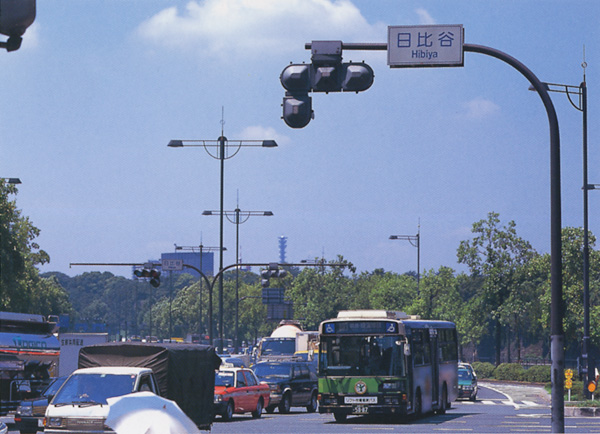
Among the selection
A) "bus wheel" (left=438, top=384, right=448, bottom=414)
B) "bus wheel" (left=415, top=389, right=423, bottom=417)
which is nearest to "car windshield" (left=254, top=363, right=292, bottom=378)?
"bus wheel" (left=438, top=384, right=448, bottom=414)

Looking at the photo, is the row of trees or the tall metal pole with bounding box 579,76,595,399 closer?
the tall metal pole with bounding box 579,76,595,399

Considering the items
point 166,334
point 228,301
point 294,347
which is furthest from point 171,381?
point 166,334

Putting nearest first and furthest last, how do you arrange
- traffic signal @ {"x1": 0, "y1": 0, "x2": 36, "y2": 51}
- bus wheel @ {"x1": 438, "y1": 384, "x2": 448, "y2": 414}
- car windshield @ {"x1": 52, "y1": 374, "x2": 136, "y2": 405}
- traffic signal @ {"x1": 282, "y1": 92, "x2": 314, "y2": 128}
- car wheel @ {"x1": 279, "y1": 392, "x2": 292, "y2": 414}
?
traffic signal @ {"x1": 0, "y1": 0, "x2": 36, "y2": 51} → traffic signal @ {"x1": 282, "y1": 92, "x2": 314, "y2": 128} → car windshield @ {"x1": 52, "y1": 374, "x2": 136, "y2": 405} → bus wheel @ {"x1": 438, "y1": 384, "x2": 448, "y2": 414} → car wheel @ {"x1": 279, "y1": 392, "x2": 292, "y2": 414}

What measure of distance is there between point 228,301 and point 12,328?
116 m

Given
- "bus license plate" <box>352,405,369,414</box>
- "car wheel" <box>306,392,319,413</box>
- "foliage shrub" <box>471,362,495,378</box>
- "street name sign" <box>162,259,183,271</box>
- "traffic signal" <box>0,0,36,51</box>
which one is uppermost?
"street name sign" <box>162,259,183,271</box>

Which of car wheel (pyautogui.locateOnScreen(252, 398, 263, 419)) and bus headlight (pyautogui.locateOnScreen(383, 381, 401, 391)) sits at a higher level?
bus headlight (pyautogui.locateOnScreen(383, 381, 401, 391))

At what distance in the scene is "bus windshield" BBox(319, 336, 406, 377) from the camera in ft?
92.7

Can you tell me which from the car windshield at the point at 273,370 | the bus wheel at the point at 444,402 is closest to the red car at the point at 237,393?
the car windshield at the point at 273,370

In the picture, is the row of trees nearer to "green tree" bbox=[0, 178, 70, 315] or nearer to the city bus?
"green tree" bbox=[0, 178, 70, 315]

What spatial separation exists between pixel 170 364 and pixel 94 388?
279 centimetres

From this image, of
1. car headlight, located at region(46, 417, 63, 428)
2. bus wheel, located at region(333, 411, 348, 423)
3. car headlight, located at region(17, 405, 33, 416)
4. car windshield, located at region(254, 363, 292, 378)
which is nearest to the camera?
car headlight, located at region(46, 417, 63, 428)

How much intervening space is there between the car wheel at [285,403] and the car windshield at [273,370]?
70 cm

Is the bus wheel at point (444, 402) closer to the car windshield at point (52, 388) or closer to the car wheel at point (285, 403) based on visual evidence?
the car wheel at point (285, 403)

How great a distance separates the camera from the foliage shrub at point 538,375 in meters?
66.2
